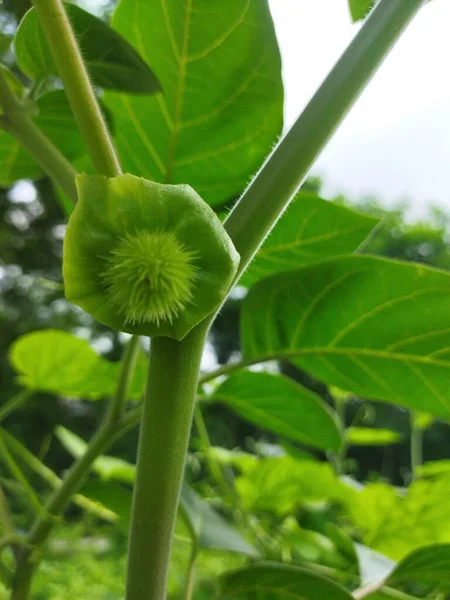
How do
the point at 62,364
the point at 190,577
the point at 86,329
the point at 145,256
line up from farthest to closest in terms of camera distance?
the point at 86,329 < the point at 62,364 < the point at 190,577 < the point at 145,256

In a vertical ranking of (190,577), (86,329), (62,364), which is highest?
(86,329)

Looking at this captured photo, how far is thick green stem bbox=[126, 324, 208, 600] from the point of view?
0.42 ft

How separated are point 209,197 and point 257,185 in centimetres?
8

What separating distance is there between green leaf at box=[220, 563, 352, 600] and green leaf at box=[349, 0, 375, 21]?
18 cm

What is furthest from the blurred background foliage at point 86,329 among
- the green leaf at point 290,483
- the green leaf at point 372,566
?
the green leaf at point 372,566

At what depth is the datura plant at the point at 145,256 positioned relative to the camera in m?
0.11

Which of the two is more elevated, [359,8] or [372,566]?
[359,8]

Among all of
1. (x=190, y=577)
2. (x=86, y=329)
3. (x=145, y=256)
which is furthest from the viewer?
(x=86, y=329)

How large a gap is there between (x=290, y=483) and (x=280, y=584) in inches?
7.4

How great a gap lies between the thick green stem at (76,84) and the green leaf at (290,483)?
292mm

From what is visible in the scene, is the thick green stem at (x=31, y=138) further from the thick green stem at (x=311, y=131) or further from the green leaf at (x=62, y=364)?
the green leaf at (x=62, y=364)

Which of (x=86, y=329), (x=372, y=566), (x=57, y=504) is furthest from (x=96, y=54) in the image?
(x=86, y=329)

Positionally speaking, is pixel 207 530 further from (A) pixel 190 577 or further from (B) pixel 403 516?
(B) pixel 403 516

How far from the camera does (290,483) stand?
1.29 ft
